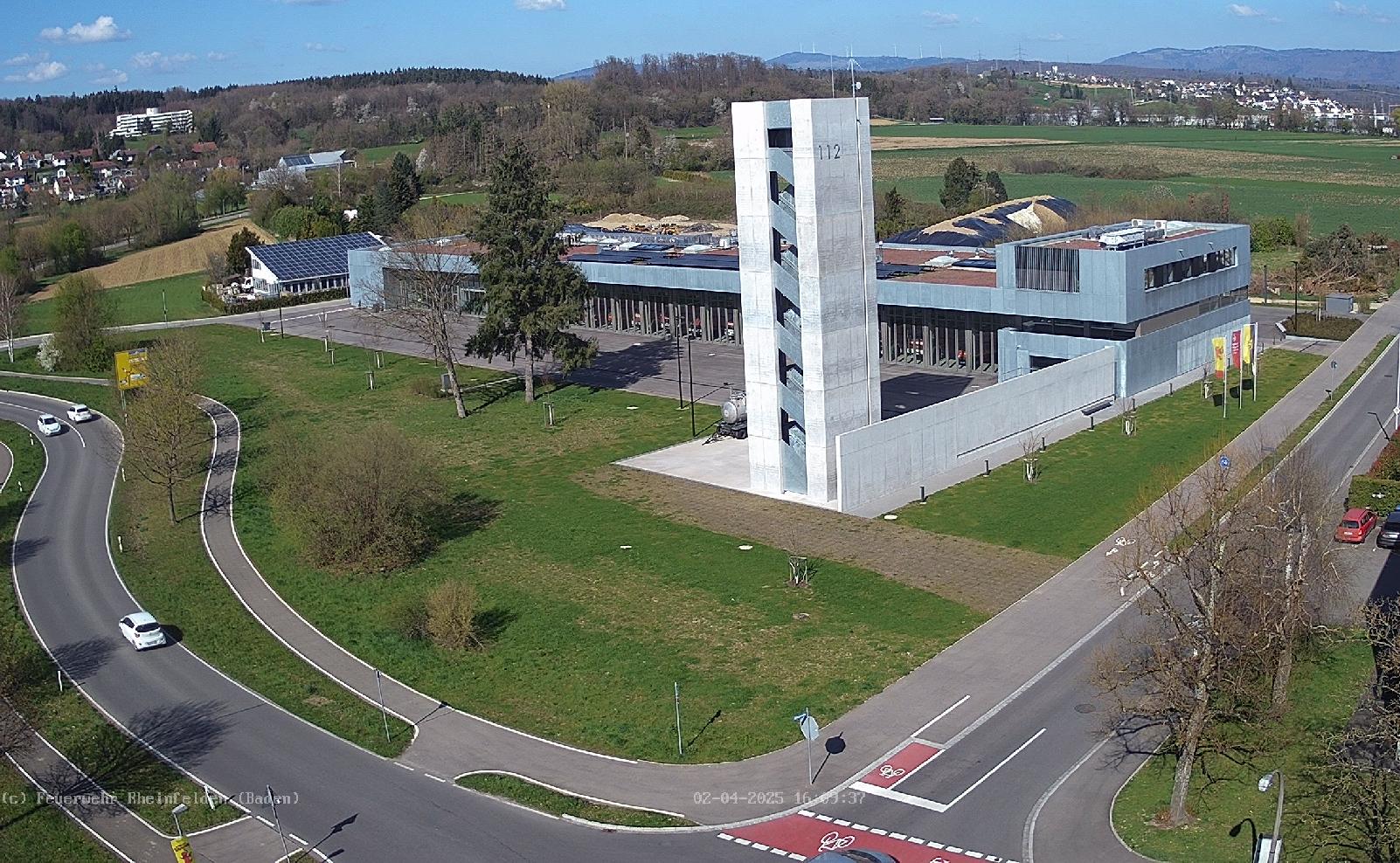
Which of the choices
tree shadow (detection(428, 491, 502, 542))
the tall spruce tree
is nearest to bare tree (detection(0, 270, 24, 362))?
the tall spruce tree

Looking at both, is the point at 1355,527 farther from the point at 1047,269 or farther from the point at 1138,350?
the point at 1047,269

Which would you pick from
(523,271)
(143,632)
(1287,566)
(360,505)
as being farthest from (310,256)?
(1287,566)

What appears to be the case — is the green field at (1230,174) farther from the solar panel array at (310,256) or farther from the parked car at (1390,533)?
the parked car at (1390,533)

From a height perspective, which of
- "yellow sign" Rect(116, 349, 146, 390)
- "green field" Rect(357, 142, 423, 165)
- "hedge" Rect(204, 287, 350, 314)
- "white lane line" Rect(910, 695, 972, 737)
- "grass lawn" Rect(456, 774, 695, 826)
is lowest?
"grass lawn" Rect(456, 774, 695, 826)

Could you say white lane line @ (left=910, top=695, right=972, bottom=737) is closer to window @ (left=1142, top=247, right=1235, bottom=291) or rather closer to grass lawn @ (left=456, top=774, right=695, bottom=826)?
grass lawn @ (left=456, top=774, right=695, bottom=826)

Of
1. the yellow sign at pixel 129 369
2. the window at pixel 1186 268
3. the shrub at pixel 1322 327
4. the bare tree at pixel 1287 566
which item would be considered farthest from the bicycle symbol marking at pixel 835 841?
the shrub at pixel 1322 327

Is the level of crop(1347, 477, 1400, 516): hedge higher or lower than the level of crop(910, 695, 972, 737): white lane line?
higher

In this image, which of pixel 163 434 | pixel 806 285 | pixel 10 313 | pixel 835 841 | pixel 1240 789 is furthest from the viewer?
pixel 10 313
